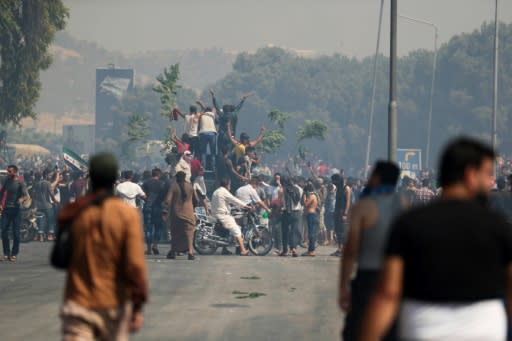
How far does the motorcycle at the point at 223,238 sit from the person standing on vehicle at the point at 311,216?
0.95 m

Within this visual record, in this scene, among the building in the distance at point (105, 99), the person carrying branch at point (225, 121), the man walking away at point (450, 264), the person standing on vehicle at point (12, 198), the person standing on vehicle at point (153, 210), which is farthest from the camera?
the building in the distance at point (105, 99)

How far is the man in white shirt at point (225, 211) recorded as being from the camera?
24.2 metres

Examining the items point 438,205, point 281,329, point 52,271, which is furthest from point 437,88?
point 438,205

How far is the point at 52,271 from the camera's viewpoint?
19.8m

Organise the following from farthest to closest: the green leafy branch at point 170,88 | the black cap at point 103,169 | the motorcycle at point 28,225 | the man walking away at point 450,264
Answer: the green leafy branch at point 170,88, the motorcycle at point 28,225, the black cap at point 103,169, the man walking away at point 450,264

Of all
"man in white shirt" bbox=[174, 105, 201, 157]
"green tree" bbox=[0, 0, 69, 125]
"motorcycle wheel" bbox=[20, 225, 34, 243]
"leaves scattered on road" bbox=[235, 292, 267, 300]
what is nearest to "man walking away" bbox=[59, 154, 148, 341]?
"leaves scattered on road" bbox=[235, 292, 267, 300]

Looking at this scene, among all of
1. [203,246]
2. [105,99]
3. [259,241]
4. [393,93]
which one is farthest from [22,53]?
[105,99]

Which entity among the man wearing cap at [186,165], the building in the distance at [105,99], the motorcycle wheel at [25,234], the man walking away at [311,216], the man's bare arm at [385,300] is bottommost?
the motorcycle wheel at [25,234]

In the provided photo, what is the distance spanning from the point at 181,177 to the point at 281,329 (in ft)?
39.3

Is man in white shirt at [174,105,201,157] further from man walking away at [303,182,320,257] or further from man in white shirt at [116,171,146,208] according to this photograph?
man in white shirt at [116,171,146,208]

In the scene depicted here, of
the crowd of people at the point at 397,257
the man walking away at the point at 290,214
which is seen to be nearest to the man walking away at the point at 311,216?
the man walking away at the point at 290,214

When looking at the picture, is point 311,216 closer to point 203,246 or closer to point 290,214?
point 290,214

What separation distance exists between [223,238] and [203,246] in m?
0.46

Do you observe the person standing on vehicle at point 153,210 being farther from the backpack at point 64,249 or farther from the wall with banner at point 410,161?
the wall with banner at point 410,161
